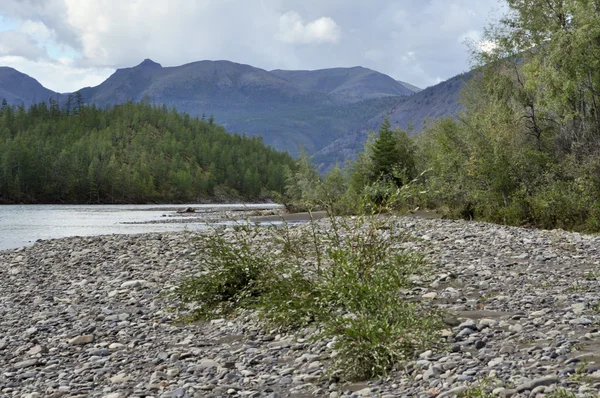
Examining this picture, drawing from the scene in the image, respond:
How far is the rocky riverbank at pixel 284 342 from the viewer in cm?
672

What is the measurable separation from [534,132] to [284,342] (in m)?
33.5

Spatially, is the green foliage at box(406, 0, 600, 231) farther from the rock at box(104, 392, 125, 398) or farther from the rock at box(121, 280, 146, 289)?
the rock at box(104, 392, 125, 398)

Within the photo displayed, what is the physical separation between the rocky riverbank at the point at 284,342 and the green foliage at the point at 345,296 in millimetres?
377

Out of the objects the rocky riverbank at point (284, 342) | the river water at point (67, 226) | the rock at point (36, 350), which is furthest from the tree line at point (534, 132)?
the rock at point (36, 350)

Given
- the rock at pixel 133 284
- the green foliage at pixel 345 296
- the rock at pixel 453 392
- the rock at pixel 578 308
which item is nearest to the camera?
the rock at pixel 453 392

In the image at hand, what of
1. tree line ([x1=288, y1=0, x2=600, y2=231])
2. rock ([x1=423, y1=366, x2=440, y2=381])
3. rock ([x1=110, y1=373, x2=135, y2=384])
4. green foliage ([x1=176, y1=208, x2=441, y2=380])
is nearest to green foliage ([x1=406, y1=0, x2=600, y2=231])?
tree line ([x1=288, y1=0, x2=600, y2=231])

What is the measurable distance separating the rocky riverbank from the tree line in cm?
1496

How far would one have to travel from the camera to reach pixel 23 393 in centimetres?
832

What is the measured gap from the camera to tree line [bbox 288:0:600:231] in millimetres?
31766

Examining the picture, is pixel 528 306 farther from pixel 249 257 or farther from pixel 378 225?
pixel 249 257

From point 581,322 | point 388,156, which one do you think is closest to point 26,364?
point 581,322

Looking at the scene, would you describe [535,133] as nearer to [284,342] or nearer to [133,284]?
[133,284]

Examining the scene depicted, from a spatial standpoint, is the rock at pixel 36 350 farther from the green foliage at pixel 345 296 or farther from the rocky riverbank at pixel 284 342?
the green foliage at pixel 345 296

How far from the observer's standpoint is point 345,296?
29.8ft
